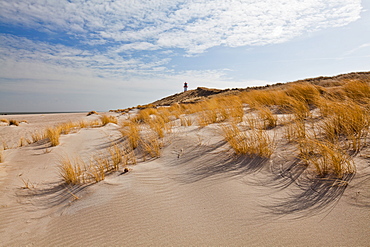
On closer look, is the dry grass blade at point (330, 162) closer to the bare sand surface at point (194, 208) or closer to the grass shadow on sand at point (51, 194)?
the bare sand surface at point (194, 208)

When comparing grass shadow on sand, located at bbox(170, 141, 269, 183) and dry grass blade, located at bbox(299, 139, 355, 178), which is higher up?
dry grass blade, located at bbox(299, 139, 355, 178)

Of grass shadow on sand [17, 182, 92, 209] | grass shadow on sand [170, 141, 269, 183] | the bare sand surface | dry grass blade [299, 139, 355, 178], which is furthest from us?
grass shadow on sand [170, 141, 269, 183]

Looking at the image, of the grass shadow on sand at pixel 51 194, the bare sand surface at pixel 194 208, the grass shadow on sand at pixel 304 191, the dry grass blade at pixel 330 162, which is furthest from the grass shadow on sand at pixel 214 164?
the grass shadow on sand at pixel 51 194

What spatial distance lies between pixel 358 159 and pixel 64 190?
143 inches

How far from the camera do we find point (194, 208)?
1815mm

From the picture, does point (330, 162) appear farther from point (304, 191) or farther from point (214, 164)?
point (214, 164)

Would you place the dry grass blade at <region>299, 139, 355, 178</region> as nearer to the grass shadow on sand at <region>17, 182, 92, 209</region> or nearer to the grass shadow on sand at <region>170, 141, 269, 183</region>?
the grass shadow on sand at <region>170, 141, 269, 183</region>

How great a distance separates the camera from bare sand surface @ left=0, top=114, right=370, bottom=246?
142 centimetres

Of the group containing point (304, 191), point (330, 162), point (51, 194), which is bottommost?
point (51, 194)

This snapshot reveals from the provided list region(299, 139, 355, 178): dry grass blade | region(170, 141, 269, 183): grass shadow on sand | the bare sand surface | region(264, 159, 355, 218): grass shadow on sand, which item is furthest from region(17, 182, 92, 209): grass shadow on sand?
region(299, 139, 355, 178): dry grass blade

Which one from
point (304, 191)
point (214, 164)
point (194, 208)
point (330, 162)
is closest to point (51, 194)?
point (194, 208)

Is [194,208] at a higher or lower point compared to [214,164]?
lower

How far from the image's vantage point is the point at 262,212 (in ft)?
5.37

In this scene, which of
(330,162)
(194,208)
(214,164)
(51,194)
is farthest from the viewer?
(214,164)
